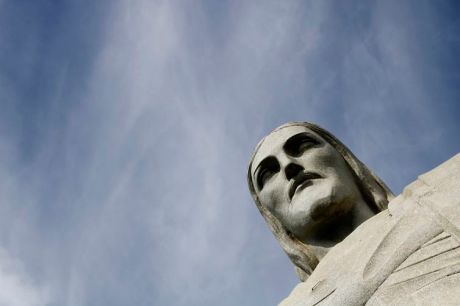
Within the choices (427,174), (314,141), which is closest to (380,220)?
(427,174)

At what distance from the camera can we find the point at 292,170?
778cm

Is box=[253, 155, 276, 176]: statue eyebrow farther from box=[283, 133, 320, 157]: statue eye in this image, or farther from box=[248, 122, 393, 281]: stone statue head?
box=[283, 133, 320, 157]: statue eye

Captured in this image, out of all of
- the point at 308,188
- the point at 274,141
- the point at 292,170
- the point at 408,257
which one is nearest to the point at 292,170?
the point at 292,170

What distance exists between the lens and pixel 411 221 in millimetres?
5652

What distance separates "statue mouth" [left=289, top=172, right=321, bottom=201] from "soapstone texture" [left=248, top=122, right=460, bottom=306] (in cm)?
1

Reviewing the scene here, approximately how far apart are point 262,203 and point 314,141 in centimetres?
118

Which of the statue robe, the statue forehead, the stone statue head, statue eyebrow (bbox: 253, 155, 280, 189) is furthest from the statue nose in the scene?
the statue robe

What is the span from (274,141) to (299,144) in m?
0.37

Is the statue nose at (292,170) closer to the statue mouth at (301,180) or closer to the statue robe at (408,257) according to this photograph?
the statue mouth at (301,180)

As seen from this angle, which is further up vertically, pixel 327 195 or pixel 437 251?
pixel 327 195

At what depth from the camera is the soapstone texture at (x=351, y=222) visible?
5.03 meters

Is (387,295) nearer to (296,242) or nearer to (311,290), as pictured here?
(311,290)

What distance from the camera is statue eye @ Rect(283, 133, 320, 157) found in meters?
8.13

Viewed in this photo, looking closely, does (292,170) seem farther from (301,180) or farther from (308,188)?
(308,188)
